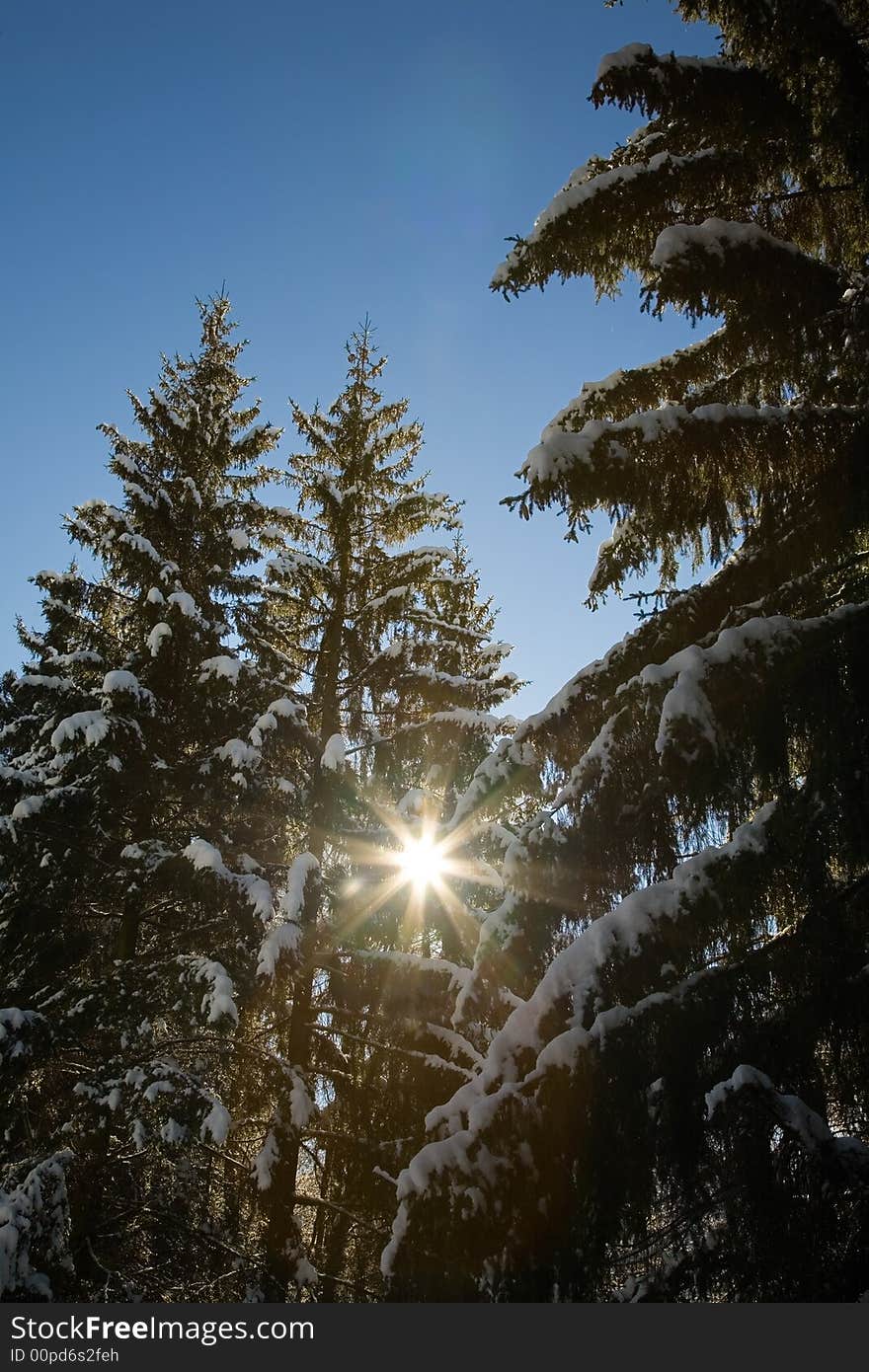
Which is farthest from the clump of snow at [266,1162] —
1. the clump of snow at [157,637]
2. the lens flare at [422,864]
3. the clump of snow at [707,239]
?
the clump of snow at [707,239]

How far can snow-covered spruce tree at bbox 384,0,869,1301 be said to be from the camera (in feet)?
11.3

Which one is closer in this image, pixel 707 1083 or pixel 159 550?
pixel 707 1083

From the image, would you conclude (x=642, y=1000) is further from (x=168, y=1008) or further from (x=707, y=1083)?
(x=168, y=1008)

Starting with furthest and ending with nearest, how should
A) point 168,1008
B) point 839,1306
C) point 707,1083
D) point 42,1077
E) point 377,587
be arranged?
Result: point 377,587 → point 42,1077 → point 168,1008 → point 707,1083 → point 839,1306

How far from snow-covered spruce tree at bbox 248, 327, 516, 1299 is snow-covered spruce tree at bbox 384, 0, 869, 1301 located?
371 cm

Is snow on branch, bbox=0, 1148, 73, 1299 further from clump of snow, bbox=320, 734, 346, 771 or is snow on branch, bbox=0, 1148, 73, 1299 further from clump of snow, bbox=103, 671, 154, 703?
clump of snow, bbox=103, 671, 154, 703

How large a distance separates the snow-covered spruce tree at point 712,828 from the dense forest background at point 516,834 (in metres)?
0.02

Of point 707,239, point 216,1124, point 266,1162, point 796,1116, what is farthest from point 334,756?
point 796,1116

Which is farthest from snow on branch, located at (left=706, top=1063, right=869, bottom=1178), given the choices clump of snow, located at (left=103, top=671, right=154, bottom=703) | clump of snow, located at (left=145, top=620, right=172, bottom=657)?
clump of snow, located at (left=145, top=620, right=172, bottom=657)

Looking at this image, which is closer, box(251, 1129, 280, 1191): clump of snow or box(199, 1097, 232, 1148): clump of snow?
box(199, 1097, 232, 1148): clump of snow

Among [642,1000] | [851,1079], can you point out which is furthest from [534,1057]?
[851,1079]

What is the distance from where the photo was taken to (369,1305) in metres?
4.23

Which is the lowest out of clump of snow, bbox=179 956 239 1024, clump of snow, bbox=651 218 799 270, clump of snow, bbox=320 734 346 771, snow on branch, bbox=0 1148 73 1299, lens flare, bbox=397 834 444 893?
snow on branch, bbox=0 1148 73 1299

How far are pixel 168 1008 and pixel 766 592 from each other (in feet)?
23.4
